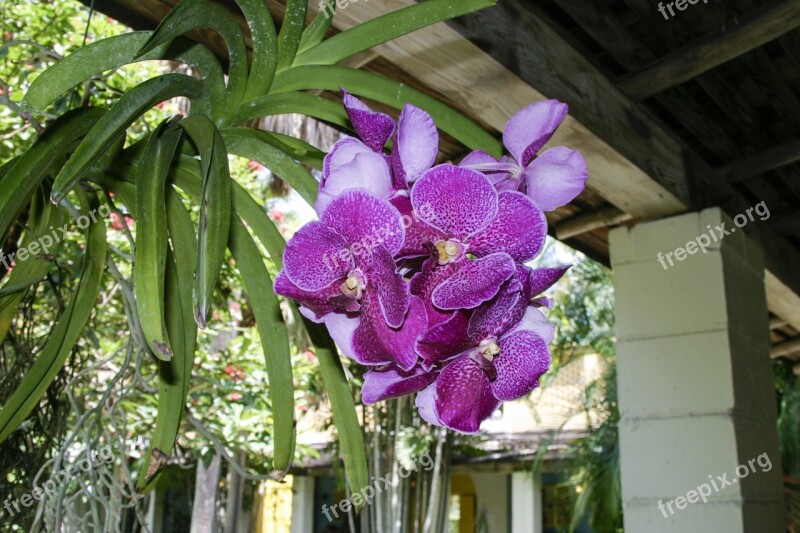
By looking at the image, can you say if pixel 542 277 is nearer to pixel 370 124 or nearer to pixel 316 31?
pixel 370 124

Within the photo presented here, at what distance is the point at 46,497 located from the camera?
3.43ft

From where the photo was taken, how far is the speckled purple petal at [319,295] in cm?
37

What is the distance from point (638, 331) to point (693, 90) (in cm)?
71

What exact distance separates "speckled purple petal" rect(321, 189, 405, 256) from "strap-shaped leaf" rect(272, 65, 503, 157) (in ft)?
0.56

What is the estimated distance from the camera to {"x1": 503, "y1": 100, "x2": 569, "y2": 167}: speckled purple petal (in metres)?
0.43

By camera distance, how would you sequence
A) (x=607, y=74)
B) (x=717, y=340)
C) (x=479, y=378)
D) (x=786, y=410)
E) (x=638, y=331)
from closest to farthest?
1. (x=479, y=378)
2. (x=607, y=74)
3. (x=717, y=340)
4. (x=638, y=331)
5. (x=786, y=410)

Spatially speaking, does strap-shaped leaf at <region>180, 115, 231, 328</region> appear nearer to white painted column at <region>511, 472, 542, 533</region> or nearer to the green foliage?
the green foliage

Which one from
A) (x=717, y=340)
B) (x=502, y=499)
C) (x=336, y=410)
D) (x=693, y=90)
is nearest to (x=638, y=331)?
(x=717, y=340)

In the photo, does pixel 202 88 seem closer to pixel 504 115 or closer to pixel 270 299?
pixel 270 299

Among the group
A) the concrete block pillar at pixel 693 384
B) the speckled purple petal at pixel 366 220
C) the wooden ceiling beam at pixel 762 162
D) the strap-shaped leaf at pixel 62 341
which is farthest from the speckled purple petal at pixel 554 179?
the wooden ceiling beam at pixel 762 162

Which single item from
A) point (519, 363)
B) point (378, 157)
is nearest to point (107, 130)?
point (378, 157)

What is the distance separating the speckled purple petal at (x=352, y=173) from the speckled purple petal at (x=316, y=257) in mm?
17

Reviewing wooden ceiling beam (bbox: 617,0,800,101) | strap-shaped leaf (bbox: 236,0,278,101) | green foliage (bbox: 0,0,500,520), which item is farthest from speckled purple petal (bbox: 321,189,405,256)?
wooden ceiling beam (bbox: 617,0,800,101)
